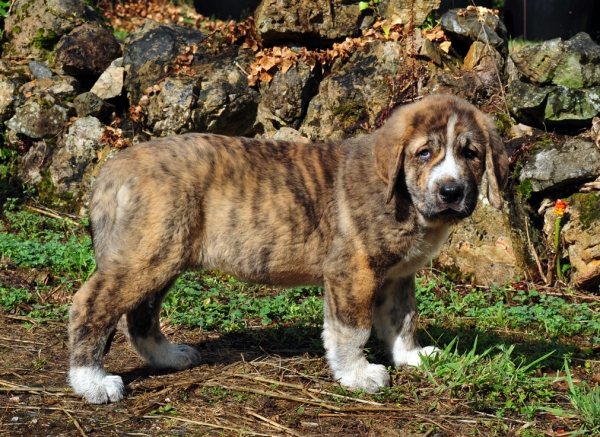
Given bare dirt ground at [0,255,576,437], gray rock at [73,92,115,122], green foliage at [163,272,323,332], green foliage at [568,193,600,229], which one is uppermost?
gray rock at [73,92,115,122]

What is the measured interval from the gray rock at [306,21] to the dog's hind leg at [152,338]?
4.95 metres

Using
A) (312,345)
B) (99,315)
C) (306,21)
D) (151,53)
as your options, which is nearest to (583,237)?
(312,345)

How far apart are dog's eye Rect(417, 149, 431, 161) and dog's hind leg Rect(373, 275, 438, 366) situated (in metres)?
1.06

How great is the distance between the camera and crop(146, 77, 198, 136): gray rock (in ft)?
30.2

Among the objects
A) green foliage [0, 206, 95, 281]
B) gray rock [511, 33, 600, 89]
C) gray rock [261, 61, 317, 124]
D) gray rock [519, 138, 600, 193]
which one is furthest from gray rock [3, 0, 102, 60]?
gray rock [519, 138, 600, 193]

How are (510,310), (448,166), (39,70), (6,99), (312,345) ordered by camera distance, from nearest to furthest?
1. (448,166)
2. (312,345)
3. (510,310)
4. (6,99)
5. (39,70)

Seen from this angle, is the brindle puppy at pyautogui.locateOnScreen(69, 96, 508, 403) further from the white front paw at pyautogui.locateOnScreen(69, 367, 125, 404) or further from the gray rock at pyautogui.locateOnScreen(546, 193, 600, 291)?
the gray rock at pyautogui.locateOnScreen(546, 193, 600, 291)

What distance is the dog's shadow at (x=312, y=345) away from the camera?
5809 mm

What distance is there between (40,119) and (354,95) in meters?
4.04

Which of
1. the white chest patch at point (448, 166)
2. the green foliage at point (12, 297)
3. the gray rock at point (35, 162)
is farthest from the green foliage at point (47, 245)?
the white chest patch at point (448, 166)

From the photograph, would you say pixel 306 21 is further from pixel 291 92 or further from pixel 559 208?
pixel 559 208

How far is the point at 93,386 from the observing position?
16.0 ft

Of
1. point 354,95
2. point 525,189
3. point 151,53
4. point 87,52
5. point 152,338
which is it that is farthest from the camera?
point 87,52

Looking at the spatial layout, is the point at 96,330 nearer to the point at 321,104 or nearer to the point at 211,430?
the point at 211,430
